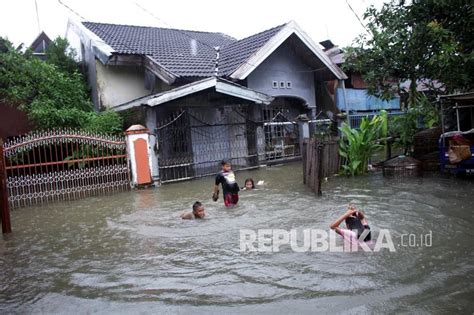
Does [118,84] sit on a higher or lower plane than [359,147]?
higher

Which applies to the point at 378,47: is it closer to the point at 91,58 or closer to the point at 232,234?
the point at 232,234

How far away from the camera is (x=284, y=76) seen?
19703mm

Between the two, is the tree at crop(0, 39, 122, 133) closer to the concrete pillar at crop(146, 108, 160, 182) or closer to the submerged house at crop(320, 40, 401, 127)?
the concrete pillar at crop(146, 108, 160, 182)

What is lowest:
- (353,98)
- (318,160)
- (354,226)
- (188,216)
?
A: (188,216)

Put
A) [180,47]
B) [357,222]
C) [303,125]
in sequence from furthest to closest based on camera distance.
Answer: [180,47] < [303,125] < [357,222]

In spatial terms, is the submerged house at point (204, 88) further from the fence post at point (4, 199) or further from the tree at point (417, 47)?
the fence post at point (4, 199)

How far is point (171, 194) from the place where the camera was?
12.3m

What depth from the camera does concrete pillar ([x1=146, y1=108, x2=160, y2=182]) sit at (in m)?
14.0

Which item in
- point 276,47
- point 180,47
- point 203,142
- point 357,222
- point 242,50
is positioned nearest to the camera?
point 357,222

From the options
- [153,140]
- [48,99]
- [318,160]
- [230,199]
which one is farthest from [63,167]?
[318,160]

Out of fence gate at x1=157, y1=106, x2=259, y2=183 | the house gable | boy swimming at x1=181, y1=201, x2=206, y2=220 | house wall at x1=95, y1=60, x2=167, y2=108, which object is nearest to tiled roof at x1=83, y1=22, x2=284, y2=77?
the house gable

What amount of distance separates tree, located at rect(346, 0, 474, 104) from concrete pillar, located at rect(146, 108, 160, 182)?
254 inches

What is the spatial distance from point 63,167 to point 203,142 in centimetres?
551

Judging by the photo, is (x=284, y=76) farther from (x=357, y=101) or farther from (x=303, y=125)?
(x=357, y=101)
